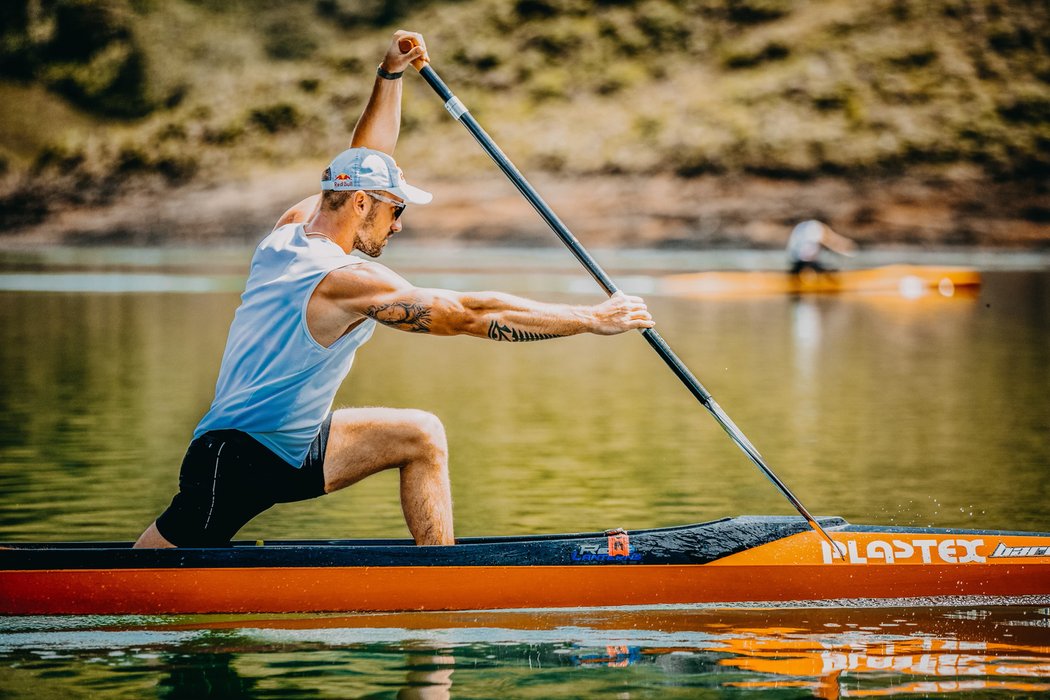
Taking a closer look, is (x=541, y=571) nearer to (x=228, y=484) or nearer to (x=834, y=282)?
(x=228, y=484)

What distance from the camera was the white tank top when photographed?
22.8ft

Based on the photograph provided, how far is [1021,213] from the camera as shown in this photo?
69562 mm

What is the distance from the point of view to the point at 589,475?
1301cm

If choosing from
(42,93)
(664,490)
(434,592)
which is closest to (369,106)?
(434,592)

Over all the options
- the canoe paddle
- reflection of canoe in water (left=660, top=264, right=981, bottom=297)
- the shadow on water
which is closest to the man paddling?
the shadow on water

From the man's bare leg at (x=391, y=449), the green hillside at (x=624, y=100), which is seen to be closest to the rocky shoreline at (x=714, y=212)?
the green hillside at (x=624, y=100)

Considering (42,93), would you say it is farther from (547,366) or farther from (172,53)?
(547,366)

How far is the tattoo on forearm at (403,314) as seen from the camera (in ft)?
22.5

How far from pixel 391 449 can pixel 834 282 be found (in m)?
31.8

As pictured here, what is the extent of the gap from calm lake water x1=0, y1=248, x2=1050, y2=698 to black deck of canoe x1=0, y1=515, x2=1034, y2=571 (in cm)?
32

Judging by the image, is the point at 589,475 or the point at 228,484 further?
the point at 589,475

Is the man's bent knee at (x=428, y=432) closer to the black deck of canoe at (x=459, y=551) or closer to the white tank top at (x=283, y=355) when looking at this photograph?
the white tank top at (x=283, y=355)

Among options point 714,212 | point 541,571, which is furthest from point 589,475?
point 714,212

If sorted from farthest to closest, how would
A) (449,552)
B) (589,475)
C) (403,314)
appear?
(589,475) → (449,552) → (403,314)
